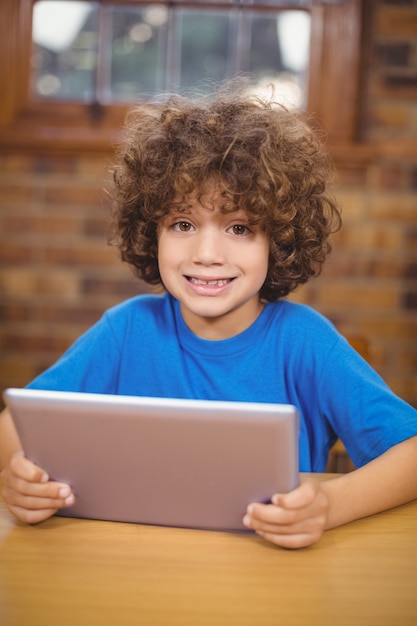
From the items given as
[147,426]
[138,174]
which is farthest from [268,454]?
[138,174]

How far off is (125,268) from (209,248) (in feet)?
5.00

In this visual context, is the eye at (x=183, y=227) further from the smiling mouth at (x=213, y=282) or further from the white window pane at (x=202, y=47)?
Result: the white window pane at (x=202, y=47)

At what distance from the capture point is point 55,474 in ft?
3.04

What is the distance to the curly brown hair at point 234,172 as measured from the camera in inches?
48.0

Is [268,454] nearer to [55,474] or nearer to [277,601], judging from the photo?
[277,601]

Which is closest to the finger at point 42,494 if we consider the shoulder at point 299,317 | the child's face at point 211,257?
the child's face at point 211,257

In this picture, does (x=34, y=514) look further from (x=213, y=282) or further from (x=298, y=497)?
(x=213, y=282)

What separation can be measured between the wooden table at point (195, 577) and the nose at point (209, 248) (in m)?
0.43

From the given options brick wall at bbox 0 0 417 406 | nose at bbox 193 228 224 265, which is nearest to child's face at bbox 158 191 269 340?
nose at bbox 193 228 224 265

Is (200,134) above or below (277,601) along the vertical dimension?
above

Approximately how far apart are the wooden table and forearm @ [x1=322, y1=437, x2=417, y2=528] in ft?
0.08

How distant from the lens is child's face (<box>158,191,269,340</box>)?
123 cm

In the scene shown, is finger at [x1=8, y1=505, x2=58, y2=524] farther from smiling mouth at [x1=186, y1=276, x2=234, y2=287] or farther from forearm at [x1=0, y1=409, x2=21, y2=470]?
smiling mouth at [x1=186, y1=276, x2=234, y2=287]

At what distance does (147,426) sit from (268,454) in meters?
0.12
